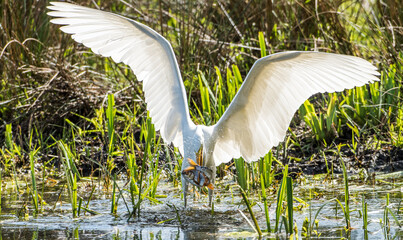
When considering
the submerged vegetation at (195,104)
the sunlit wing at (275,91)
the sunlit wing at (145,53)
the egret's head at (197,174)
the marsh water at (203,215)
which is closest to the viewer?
the marsh water at (203,215)

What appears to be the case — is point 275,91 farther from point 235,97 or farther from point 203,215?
point 203,215

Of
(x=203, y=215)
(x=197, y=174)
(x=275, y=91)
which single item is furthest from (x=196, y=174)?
(x=275, y=91)

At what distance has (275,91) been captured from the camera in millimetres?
4211

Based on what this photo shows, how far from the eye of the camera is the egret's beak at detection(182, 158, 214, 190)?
162 inches

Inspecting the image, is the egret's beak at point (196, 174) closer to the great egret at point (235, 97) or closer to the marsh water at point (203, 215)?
the great egret at point (235, 97)

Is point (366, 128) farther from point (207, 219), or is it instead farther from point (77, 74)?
point (77, 74)

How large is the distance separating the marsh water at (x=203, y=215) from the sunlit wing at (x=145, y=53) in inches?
23.8

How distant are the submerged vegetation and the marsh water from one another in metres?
0.07

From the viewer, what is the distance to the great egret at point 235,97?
13.2 feet

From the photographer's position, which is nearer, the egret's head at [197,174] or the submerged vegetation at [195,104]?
the egret's head at [197,174]

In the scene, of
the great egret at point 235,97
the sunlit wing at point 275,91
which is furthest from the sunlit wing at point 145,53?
the sunlit wing at point 275,91

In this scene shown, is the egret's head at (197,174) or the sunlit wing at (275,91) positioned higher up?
the sunlit wing at (275,91)

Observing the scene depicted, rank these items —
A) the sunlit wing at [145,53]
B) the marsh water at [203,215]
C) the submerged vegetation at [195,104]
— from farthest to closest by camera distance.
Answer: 1. the submerged vegetation at [195,104]
2. the sunlit wing at [145,53]
3. the marsh water at [203,215]

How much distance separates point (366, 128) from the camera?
5.69m
